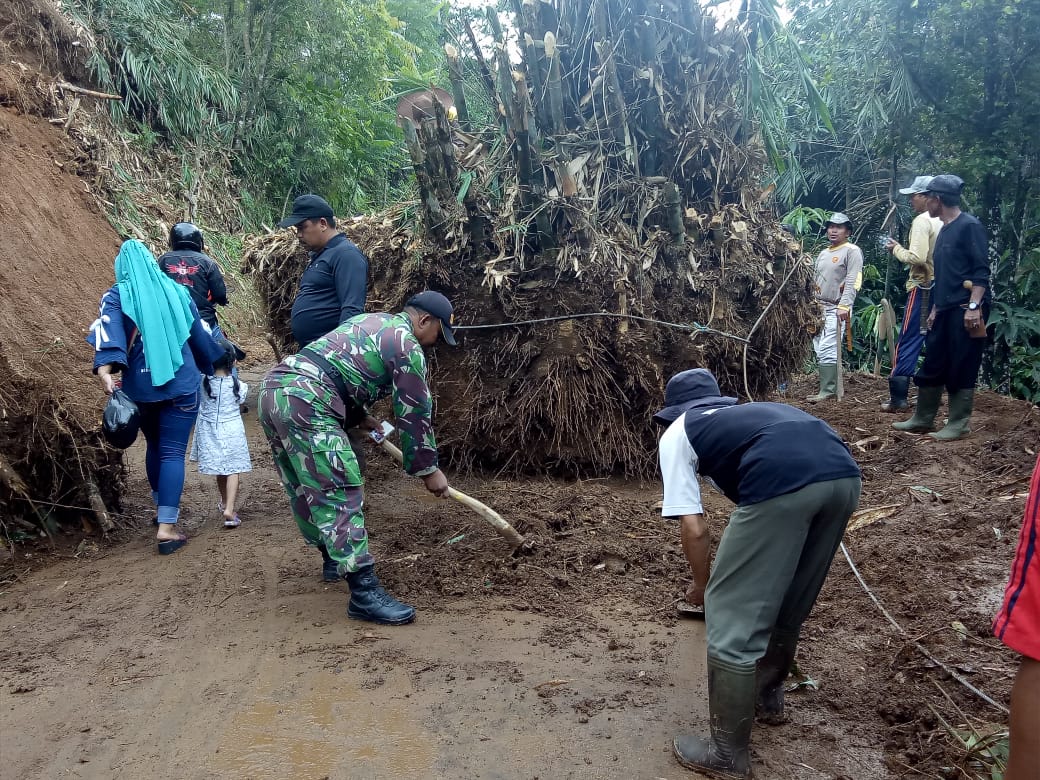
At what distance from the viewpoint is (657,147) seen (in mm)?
5570

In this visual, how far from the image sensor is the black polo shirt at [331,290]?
4242 millimetres

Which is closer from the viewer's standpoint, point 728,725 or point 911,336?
point 728,725

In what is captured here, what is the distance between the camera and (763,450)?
2377 mm

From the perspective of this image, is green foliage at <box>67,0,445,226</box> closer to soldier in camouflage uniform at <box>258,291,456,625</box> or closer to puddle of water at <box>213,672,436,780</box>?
soldier in camouflage uniform at <box>258,291,456,625</box>

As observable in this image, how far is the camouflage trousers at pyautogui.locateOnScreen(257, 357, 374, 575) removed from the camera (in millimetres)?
3262

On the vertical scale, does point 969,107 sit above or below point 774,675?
above

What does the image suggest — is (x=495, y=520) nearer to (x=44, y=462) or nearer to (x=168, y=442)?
(x=168, y=442)

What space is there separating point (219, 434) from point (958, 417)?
532 centimetres

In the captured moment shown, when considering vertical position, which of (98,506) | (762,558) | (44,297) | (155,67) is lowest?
(98,506)

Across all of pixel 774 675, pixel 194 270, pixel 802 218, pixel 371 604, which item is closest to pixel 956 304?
pixel 774 675

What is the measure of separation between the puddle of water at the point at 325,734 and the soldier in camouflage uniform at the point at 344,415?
530 millimetres

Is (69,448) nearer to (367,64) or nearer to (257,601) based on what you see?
(257,601)

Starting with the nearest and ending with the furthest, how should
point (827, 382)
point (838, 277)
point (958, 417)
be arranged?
point (958, 417) < point (838, 277) < point (827, 382)

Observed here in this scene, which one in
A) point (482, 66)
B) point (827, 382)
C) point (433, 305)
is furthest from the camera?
point (827, 382)
